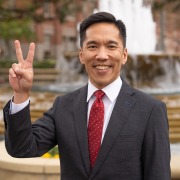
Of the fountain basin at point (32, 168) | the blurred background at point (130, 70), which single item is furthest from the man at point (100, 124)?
the fountain basin at point (32, 168)

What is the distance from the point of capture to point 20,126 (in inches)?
93.5

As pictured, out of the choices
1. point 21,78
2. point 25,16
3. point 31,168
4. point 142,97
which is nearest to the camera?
point 21,78

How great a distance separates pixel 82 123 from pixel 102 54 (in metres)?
0.42

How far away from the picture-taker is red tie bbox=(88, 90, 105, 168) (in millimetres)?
2475

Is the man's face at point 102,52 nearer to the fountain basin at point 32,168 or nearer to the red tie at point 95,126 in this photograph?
the red tie at point 95,126

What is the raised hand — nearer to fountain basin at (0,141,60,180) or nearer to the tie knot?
the tie knot

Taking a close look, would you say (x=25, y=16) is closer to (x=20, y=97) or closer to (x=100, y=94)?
(x=100, y=94)

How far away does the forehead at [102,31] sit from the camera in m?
2.48

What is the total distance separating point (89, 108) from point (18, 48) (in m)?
0.55

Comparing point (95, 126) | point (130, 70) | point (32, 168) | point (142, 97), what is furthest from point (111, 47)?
point (130, 70)

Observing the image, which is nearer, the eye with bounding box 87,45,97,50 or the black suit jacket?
the black suit jacket

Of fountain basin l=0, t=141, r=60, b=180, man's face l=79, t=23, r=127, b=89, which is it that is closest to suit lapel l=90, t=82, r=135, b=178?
man's face l=79, t=23, r=127, b=89

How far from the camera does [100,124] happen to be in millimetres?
2492

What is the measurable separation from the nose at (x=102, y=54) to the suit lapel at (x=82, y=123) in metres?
0.31
